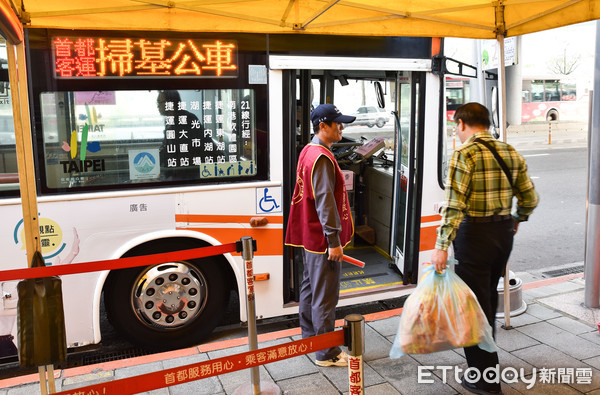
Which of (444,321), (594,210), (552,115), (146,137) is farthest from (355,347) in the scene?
(552,115)

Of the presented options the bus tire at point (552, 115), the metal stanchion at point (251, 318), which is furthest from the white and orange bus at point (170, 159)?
the bus tire at point (552, 115)

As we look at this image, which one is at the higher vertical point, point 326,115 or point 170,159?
point 326,115

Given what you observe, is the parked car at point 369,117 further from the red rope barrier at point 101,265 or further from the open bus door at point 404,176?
the red rope barrier at point 101,265

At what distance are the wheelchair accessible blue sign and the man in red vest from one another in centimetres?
59

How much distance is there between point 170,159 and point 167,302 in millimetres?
1111

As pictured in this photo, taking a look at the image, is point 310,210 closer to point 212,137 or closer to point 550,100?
point 212,137

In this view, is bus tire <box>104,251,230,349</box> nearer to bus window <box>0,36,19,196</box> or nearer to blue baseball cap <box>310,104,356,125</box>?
bus window <box>0,36,19,196</box>

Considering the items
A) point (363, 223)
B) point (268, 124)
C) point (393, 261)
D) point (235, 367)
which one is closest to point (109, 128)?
point (268, 124)

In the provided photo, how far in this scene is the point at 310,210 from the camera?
388 centimetres

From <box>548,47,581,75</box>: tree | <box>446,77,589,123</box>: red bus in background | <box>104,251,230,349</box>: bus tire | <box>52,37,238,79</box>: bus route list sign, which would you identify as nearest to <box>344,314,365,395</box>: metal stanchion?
<box>104,251,230,349</box>: bus tire

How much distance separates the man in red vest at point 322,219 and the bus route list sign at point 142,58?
95cm

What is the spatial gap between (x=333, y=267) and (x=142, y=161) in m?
1.62

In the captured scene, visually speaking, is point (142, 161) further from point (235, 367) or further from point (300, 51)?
point (235, 367)

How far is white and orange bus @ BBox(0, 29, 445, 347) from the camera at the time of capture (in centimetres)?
399
